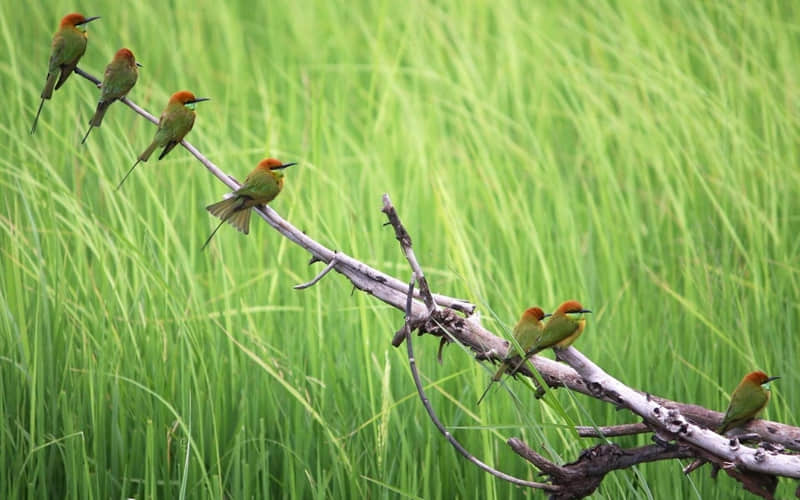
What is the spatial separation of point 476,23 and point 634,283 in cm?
323

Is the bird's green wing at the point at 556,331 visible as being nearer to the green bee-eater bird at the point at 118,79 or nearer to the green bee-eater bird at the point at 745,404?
the green bee-eater bird at the point at 745,404

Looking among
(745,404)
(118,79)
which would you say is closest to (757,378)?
(745,404)

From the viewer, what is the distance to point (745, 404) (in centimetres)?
192

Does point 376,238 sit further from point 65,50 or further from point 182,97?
point 65,50

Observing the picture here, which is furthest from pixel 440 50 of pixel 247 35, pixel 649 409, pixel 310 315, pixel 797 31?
pixel 649 409

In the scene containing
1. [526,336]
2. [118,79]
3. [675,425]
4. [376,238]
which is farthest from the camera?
[376,238]

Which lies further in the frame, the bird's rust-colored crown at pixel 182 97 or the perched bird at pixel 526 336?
the bird's rust-colored crown at pixel 182 97

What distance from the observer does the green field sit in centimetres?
307

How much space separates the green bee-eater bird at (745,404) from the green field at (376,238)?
25 centimetres

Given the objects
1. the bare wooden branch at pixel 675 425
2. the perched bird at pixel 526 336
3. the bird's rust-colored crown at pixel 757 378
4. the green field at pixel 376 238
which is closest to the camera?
the bare wooden branch at pixel 675 425

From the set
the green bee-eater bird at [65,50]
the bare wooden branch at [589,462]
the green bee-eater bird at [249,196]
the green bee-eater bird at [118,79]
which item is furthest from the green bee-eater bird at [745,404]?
the green bee-eater bird at [65,50]

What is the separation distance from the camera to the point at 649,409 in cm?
177

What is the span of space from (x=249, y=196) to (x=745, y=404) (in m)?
1.24

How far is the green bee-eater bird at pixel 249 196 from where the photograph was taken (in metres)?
1.96
